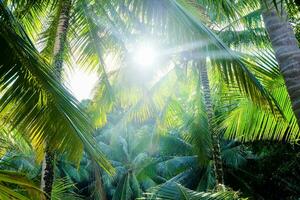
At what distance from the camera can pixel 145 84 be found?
8984mm

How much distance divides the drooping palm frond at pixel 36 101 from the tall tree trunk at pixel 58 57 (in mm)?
617

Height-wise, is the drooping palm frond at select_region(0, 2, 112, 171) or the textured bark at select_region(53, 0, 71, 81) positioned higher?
the textured bark at select_region(53, 0, 71, 81)

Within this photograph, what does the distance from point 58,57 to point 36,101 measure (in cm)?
207

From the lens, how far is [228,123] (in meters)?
7.59

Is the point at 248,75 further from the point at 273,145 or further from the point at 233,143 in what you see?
the point at 233,143

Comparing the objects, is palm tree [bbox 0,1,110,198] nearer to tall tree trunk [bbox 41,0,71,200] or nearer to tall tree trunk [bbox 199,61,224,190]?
tall tree trunk [bbox 41,0,71,200]

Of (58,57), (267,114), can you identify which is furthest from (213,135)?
(58,57)

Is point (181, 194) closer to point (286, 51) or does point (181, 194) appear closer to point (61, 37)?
point (286, 51)

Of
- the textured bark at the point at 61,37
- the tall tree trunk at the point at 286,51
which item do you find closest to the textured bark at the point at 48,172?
the textured bark at the point at 61,37

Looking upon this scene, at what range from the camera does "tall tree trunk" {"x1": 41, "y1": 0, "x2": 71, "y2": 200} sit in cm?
532

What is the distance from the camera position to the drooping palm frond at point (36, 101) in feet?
13.1

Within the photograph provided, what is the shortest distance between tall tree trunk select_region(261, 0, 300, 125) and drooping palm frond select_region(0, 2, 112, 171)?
6.42ft

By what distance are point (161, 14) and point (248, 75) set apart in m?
1.10

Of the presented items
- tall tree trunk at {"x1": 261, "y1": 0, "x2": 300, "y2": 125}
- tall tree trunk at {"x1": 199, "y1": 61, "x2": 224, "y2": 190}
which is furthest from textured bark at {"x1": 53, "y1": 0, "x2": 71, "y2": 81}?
tall tree trunk at {"x1": 199, "y1": 61, "x2": 224, "y2": 190}
